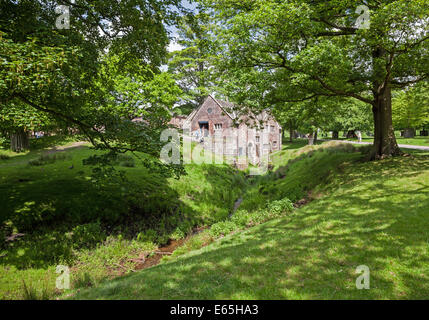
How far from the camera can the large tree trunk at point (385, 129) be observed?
548 inches

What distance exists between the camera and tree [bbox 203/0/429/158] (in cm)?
938

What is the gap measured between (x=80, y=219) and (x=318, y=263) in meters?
9.84

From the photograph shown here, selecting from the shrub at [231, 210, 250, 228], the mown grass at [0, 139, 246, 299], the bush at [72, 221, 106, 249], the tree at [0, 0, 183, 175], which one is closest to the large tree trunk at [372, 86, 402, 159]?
the shrub at [231, 210, 250, 228]

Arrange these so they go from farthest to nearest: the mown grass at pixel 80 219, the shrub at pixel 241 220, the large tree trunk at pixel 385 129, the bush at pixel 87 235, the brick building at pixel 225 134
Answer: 1. the brick building at pixel 225 134
2. the large tree trunk at pixel 385 129
3. the shrub at pixel 241 220
4. the bush at pixel 87 235
5. the mown grass at pixel 80 219

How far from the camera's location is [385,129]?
13.9 m

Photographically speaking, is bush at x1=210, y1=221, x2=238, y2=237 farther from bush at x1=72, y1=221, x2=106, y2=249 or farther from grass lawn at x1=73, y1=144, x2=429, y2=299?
bush at x1=72, y1=221, x2=106, y2=249

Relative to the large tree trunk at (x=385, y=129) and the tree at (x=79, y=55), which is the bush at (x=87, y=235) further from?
the large tree trunk at (x=385, y=129)

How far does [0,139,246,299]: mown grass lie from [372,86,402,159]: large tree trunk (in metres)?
11.1

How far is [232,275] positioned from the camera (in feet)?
15.4

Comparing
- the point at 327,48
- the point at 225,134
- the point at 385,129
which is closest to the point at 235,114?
the point at 225,134

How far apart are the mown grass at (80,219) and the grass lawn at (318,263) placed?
3.09 metres

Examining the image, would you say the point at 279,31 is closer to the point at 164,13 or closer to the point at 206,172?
the point at 164,13

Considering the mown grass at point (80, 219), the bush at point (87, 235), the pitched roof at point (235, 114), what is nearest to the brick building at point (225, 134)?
the pitched roof at point (235, 114)

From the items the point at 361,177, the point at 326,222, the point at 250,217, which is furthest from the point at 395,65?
the point at 250,217
